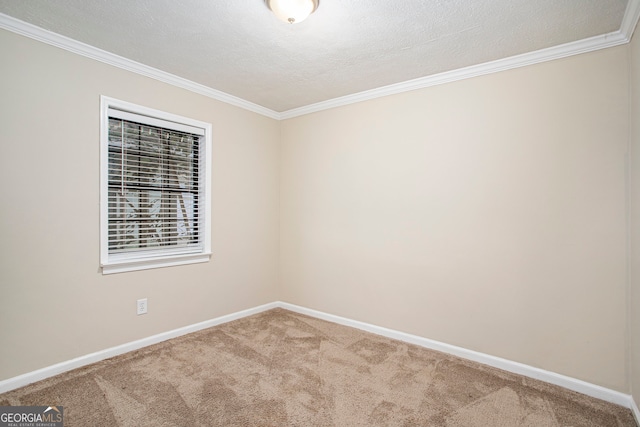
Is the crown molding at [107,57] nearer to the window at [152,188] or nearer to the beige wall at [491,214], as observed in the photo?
the window at [152,188]

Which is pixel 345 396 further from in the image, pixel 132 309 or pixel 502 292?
pixel 132 309

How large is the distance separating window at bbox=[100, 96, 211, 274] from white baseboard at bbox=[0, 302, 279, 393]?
633 millimetres

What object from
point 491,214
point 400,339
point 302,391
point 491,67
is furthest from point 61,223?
point 491,67

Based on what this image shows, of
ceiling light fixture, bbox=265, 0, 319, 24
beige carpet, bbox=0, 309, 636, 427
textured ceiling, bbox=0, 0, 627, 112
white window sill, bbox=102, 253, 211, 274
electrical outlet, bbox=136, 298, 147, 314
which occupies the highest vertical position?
textured ceiling, bbox=0, 0, 627, 112

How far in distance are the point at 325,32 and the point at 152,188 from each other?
6.53 feet

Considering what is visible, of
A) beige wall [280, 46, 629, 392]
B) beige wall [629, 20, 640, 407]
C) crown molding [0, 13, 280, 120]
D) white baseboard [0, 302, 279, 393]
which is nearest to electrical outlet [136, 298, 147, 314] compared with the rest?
white baseboard [0, 302, 279, 393]

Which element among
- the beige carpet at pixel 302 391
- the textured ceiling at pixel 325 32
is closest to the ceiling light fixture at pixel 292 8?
the textured ceiling at pixel 325 32

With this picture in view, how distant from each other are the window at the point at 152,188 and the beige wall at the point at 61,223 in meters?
0.08

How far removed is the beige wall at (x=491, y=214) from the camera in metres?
2.18

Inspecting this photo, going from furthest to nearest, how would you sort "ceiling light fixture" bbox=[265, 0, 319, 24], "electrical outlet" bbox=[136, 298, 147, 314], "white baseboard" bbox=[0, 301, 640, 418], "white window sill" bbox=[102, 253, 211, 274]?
"electrical outlet" bbox=[136, 298, 147, 314] → "white window sill" bbox=[102, 253, 211, 274] → "white baseboard" bbox=[0, 301, 640, 418] → "ceiling light fixture" bbox=[265, 0, 319, 24]

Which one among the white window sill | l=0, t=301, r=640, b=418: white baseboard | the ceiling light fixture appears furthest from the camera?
the white window sill

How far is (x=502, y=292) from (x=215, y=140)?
117 inches

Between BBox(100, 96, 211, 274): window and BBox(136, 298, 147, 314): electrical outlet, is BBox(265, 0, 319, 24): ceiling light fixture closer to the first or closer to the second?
BBox(100, 96, 211, 274): window

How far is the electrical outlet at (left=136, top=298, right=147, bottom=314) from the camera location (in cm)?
278
